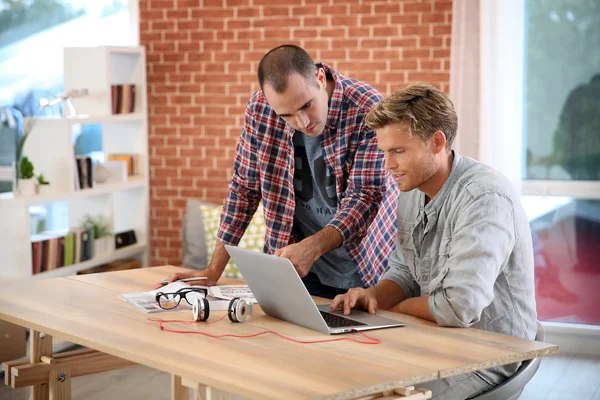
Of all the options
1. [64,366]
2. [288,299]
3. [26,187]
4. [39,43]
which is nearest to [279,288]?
[288,299]

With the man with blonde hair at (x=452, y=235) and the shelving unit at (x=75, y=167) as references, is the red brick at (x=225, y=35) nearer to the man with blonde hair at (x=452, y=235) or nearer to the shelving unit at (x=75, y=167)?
the shelving unit at (x=75, y=167)

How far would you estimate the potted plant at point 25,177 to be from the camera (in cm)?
464

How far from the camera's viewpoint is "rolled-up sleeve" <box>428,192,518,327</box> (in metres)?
2.15

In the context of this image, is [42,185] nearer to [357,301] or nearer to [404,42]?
[404,42]

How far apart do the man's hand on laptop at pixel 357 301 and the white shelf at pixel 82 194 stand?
2.67m

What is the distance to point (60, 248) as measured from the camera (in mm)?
4906

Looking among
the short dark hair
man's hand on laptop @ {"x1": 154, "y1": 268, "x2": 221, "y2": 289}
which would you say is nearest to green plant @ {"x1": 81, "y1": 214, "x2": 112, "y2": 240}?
man's hand on laptop @ {"x1": 154, "y1": 268, "x2": 221, "y2": 289}

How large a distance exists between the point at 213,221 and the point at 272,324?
3.01m

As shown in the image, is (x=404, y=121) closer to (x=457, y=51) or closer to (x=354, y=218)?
(x=354, y=218)

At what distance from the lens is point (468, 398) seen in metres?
2.19

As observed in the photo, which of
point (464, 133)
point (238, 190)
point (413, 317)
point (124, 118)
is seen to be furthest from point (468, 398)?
point (124, 118)

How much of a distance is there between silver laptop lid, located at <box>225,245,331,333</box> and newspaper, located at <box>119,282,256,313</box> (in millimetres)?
165

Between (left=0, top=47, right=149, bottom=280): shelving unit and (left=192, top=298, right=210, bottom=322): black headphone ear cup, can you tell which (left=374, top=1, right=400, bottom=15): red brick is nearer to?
(left=0, top=47, right=149, bottom=280): shelving unit

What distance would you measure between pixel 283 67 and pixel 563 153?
2909mm
